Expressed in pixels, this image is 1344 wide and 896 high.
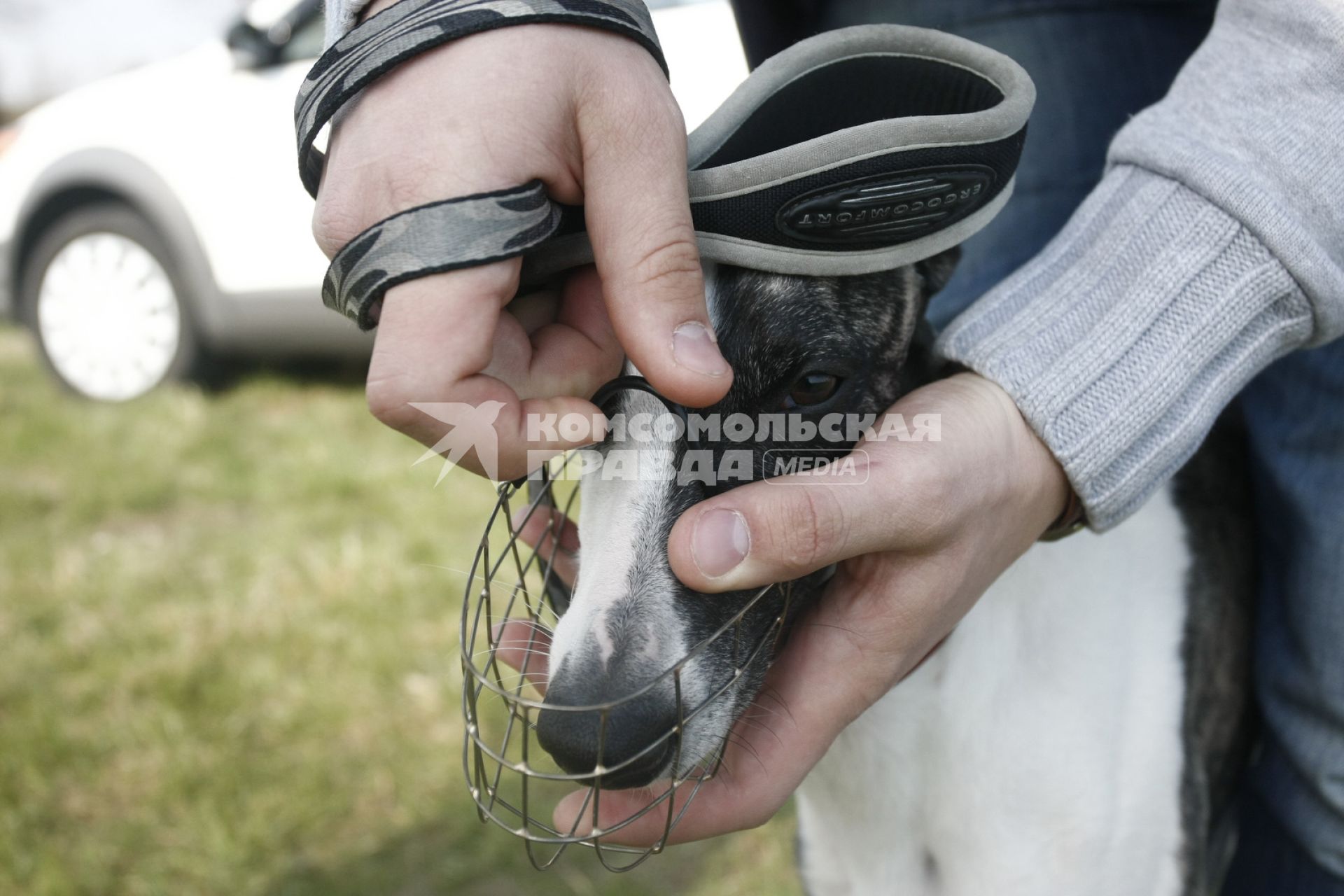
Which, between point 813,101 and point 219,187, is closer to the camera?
point 813,101

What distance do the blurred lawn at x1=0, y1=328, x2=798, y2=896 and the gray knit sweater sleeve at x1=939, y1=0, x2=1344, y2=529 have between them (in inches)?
64.9

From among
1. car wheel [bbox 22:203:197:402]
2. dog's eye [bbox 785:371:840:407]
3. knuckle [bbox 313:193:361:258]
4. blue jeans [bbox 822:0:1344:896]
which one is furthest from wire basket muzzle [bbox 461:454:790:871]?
car wheel [bbox 22:203:197:402]

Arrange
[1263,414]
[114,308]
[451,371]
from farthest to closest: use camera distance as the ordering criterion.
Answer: [114,308], [1263,414], [451,371]

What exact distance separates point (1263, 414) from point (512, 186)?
4.44 feet

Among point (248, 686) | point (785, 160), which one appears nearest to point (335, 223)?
point (785, 160)

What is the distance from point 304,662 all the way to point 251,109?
3.55 meters

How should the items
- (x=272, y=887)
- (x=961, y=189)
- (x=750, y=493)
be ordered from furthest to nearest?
(x=272, y=887), (x=961, y=189), (x=750, y=493)

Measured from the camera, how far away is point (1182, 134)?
4.44 feet

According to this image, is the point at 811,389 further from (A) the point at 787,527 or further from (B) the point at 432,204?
(B) the point at 432,204

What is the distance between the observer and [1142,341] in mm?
1314

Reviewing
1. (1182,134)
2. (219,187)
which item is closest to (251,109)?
(219,187)

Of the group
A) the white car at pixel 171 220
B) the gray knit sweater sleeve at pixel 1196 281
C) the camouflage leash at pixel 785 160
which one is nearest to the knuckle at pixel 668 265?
the camouflage leash at pixel 785 160

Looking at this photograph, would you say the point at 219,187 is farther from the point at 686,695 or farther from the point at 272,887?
the point at 686,695

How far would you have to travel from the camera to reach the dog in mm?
1271
